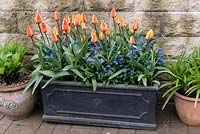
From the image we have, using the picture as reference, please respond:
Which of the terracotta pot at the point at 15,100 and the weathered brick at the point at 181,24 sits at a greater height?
the weathered brick at the point at 181,24

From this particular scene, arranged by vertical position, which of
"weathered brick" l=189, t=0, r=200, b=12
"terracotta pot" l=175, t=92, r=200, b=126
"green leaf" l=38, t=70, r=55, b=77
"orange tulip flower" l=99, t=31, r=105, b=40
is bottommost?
"terracotta pot" l=175, t=92, r=200, b=126

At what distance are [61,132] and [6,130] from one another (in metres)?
0.58

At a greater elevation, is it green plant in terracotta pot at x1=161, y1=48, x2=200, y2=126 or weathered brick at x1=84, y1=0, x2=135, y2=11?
weathered brick at x1=84, y1=0, x2=135, y2=11

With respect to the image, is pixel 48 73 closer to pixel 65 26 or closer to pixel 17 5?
pixel 65 26

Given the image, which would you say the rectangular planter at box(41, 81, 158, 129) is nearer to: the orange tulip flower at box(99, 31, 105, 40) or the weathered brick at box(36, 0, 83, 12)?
the orange tulip flower at box(99, 31, 105, 40)

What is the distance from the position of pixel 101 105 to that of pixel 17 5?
1.44 meters

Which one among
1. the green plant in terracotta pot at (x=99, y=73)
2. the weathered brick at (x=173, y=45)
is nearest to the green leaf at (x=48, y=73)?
the green plant in terracotta pot at (x=99, y=73)

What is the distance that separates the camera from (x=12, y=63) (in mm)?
3195

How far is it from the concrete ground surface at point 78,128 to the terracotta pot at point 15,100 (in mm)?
129

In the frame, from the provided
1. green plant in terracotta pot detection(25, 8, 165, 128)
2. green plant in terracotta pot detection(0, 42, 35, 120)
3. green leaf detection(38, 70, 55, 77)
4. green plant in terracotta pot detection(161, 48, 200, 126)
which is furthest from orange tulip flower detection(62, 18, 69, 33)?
green plant in terracotta pot detection(161, 48, 200, 126)

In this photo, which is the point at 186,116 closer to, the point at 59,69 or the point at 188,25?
the point at 188,25

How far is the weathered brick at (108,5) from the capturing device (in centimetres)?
332

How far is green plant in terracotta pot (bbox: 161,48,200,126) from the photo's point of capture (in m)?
3.03

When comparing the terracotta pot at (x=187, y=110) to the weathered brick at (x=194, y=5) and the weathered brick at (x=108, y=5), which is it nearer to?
the weathered brick at (x=194, y=5)
